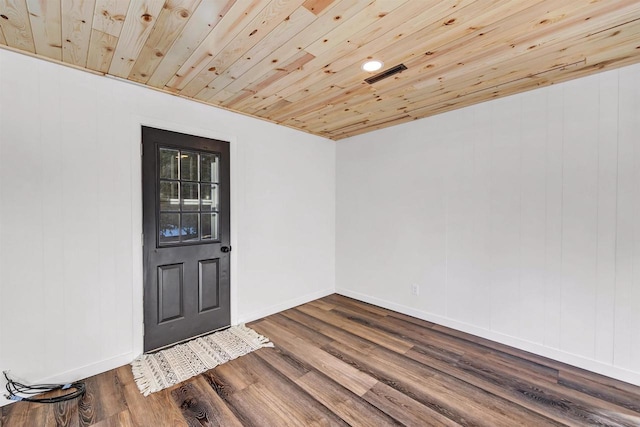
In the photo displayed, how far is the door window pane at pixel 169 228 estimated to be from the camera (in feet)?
8.43

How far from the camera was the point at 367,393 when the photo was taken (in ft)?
6.51

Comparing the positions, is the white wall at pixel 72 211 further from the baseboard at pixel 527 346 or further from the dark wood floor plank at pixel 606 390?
the dark wood floor plank at pixel 606 390

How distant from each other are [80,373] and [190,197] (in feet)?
5.37

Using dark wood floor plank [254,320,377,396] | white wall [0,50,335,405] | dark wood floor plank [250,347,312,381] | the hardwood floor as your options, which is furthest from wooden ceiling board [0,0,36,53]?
dark wood floor plank [254,320,377,396]

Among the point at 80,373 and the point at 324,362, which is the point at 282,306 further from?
the point at 80,373

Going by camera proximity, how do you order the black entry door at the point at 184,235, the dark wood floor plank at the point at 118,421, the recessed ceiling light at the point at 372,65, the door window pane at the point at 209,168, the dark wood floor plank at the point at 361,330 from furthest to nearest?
the door window pane at the point at 209,168
the dark wood floor plank at the point at 361,330
the black entry door at the point at 184,235
the recessed ceiling light at the point at 372,65
the dark wood floor plank at the point at 118,421

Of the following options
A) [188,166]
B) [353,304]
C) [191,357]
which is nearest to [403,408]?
[191,357]

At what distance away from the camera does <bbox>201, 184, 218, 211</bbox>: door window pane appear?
2.85 metres

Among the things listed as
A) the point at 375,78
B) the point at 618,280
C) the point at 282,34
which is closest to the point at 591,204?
the point at 618,280

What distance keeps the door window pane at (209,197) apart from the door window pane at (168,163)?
30 cm

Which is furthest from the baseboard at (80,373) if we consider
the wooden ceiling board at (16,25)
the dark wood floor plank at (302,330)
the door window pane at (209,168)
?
the wooden ceiling board at (16,25)

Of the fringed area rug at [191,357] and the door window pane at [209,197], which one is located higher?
the door window pane at [209,197]

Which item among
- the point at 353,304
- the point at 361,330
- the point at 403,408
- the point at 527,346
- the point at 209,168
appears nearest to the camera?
the point at 403,408

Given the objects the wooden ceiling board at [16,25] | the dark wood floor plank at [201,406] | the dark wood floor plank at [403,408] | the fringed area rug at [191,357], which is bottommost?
the dark wood floor plank at [201,406]
